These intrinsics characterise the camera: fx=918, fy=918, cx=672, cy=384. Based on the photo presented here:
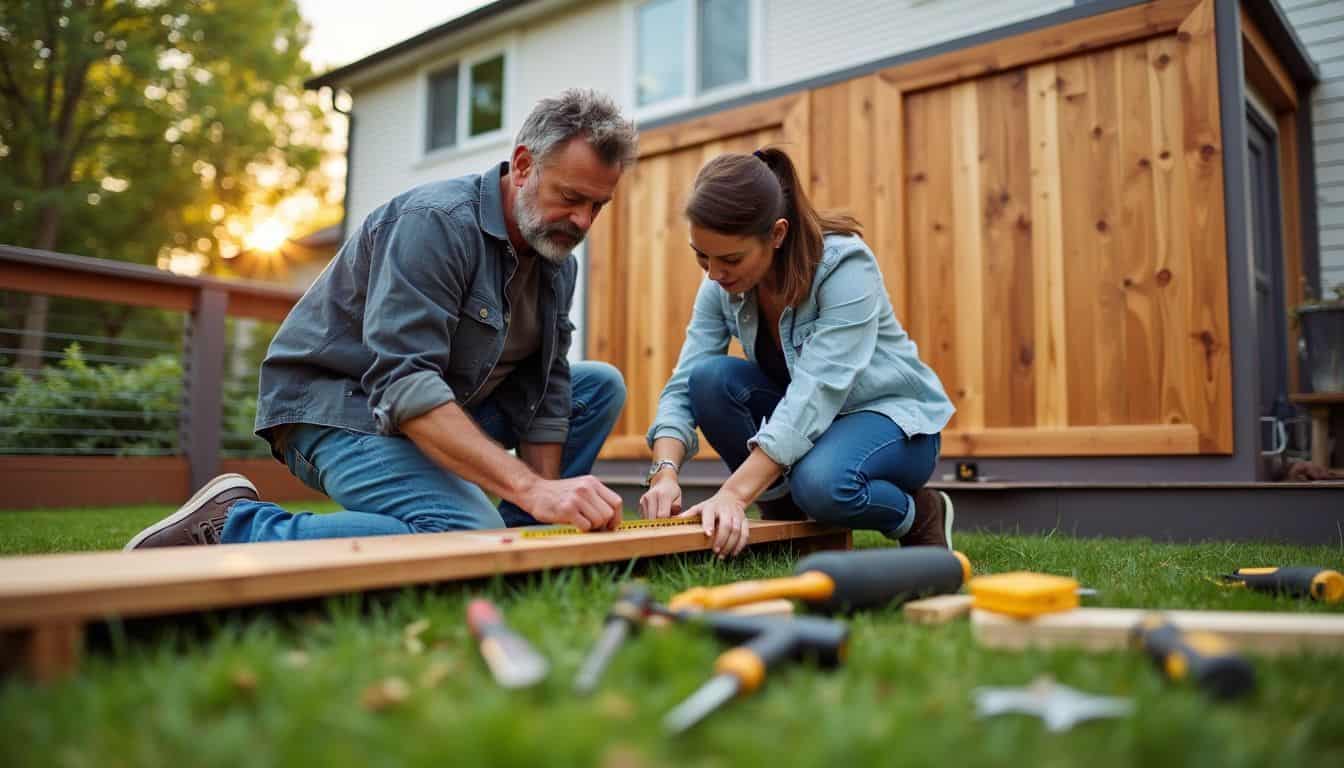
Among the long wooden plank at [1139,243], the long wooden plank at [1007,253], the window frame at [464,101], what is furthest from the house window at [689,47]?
the long wooden plank at [1139,243]

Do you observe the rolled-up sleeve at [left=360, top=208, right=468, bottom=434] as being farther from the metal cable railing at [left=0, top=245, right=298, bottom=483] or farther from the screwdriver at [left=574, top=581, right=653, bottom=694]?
the metal cable railing at [left=0, top=245, right=298, bottom=483]

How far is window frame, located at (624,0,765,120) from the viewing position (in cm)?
836

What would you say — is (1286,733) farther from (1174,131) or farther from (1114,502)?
(1174,131)

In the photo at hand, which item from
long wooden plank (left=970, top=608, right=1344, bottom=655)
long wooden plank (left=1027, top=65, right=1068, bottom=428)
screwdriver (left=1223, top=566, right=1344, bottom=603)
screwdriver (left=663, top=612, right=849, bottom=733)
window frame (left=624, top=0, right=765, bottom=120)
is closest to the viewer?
screwdriver (left=663, top=612, right=849, bottom=733)

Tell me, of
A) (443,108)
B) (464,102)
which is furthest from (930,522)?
(443,108)

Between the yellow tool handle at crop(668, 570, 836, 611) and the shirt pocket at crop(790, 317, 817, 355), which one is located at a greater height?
the shirt pocket at crop(790, 317, 817, 355)

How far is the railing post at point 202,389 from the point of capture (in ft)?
19.4

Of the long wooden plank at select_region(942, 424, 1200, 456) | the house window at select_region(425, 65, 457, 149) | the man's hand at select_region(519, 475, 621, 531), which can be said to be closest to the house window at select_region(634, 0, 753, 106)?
the house window at select_region(425, 65, 457, 149)

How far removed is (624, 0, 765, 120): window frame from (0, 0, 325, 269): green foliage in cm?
1030

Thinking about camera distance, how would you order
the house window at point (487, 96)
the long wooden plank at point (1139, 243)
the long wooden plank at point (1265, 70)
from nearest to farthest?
the long wooden plank at point (1139, 243) < the long wooden plank at point (1265, 70) < the house window at point (487, 96)

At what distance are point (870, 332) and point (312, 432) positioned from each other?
1572 mm

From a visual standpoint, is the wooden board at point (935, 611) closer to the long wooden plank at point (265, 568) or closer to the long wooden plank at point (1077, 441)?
the long wooden plank at point (265, 568)

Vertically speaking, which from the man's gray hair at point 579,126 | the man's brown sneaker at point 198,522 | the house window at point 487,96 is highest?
the house window at point 487,96

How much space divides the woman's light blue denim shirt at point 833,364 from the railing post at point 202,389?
4176mm
